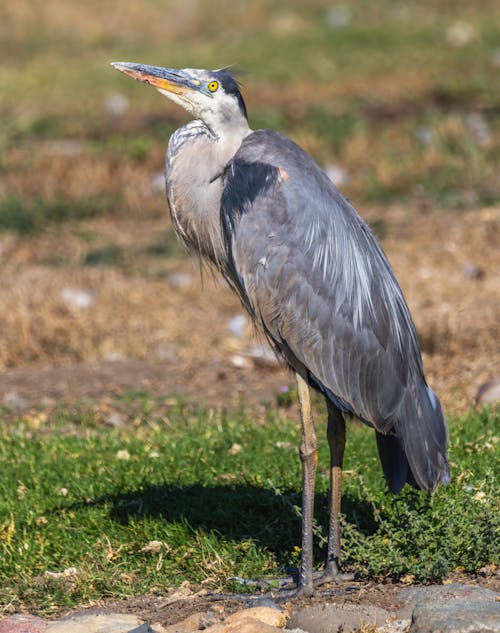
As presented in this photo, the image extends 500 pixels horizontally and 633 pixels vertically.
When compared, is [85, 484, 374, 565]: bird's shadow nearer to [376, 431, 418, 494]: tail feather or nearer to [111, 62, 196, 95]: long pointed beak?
[376, 431, 418, 494]: tail feather

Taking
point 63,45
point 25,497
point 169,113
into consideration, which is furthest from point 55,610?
point 63,45

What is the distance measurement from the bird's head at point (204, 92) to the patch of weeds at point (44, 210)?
270 inches

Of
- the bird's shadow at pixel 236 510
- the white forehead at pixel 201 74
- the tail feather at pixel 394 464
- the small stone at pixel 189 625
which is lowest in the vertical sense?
the bird's shadow at pixel 236 510

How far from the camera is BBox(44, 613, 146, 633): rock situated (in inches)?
163

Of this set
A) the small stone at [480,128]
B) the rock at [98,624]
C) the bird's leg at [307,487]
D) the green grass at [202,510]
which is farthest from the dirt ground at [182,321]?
the rock at [98,624]

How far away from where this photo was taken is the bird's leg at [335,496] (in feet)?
15.3

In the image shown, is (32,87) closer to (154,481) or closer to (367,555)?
(154,481)

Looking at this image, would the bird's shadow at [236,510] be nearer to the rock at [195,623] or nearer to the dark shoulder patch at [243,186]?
the rock at [195,623]

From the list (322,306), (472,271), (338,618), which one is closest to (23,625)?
(338,618)

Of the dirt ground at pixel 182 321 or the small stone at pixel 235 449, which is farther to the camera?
the dirt ground at pixel 182 321

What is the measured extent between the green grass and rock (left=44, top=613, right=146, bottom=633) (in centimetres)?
39

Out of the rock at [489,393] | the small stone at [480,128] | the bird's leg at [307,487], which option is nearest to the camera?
the bird's leg at [307,487]

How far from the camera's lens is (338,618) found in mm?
3949

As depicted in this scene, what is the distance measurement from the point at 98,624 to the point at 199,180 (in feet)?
6.13
